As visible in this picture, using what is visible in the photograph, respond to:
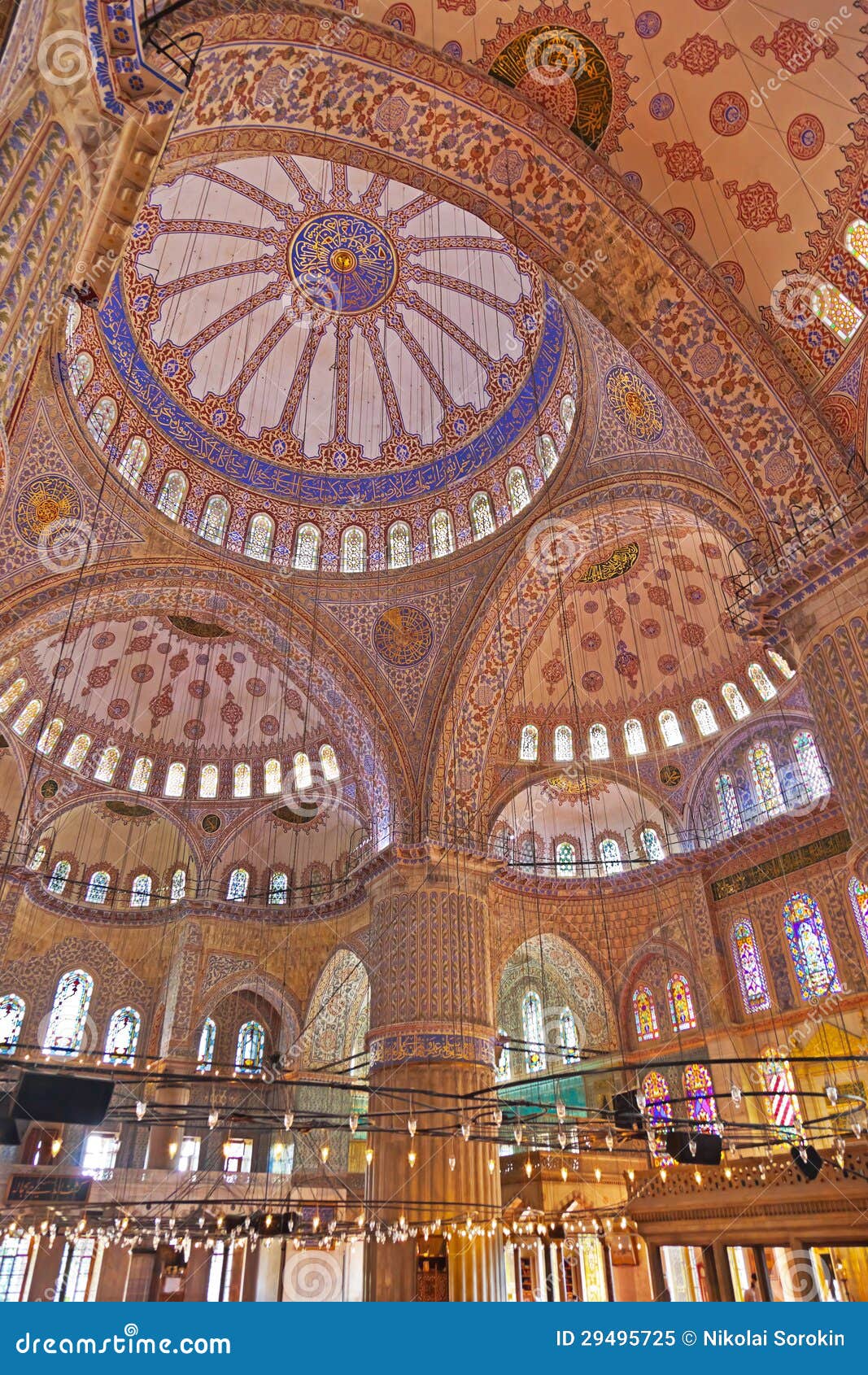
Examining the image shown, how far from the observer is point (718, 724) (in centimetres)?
1669

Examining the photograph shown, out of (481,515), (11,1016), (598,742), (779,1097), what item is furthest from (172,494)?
(779,1097)

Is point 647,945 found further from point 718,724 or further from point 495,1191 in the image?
point 495,1191

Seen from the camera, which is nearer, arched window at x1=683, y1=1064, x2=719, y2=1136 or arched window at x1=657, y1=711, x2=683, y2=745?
arched window at x1=683, y1=1064, x2=719, y2=1136

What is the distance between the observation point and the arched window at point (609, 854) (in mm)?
17609

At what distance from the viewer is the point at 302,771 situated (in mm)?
18703

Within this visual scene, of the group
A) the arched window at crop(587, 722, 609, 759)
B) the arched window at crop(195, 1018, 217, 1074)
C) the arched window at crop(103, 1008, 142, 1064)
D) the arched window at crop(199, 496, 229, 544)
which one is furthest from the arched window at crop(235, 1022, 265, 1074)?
the arched window at crop(199, 496, 229, 544)

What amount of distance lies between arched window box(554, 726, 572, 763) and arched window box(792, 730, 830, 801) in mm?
4717

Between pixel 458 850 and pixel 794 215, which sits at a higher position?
pixel 794 215

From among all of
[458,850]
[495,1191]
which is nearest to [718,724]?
[458,850]

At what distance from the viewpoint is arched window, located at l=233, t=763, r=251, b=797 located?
742 inches

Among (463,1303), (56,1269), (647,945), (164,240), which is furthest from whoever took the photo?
(647,945)

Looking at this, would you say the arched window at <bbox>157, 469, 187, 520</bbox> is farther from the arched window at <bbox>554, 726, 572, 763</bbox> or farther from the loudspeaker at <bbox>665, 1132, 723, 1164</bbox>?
the loudspeaker at <bbox>665, 1132, 723, 1164</bbox>

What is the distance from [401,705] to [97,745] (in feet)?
24.8

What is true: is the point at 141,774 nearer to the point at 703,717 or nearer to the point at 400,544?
the point at 400,544
